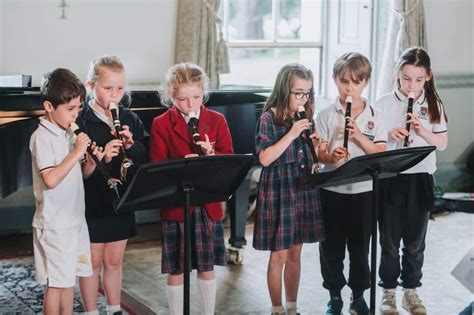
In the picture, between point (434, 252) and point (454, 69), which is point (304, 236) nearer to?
point (434, 252)

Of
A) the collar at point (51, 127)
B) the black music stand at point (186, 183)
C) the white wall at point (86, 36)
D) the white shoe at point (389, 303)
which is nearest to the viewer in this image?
the black music stand at point (186, 183)

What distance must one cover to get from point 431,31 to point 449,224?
69.9 inches

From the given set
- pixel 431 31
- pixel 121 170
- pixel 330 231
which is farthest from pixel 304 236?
pixel 431 31

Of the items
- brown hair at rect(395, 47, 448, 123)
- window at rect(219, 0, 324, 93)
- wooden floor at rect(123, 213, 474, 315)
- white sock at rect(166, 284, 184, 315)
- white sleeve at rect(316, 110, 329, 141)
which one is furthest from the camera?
window at rect(219, 0, 324, 93)

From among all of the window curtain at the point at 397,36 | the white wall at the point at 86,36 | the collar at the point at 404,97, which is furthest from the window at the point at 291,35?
the collar at the point at 404,97

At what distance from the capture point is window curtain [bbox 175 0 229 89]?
5.83m

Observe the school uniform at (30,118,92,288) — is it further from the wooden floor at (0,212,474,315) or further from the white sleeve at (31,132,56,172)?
the wooden floor at (0,212,474,315)

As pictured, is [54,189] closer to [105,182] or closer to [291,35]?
[105,182]

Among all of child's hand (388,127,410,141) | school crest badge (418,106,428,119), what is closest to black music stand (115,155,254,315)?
child's hand (388,127,410,141)

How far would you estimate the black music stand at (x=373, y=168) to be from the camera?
10.2ft

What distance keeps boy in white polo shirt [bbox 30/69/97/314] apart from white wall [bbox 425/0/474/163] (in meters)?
4.34

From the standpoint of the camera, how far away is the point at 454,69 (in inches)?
275

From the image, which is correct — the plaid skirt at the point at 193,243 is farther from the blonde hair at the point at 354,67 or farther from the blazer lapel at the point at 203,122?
the blonde hair at the point at 354,67

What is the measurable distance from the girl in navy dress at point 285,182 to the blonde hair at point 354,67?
15cm
